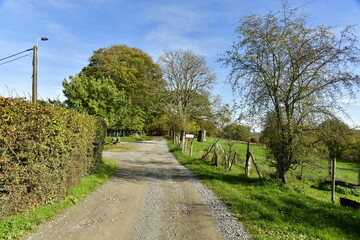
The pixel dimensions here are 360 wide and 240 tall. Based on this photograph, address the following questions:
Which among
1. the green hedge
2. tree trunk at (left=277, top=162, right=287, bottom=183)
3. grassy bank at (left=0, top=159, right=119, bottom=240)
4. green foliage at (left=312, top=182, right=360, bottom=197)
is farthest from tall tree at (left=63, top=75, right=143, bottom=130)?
green foliage at (left=312, top=182, right=360, bottom=197)

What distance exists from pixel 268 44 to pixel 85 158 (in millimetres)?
8950

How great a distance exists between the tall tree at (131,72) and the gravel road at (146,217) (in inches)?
916

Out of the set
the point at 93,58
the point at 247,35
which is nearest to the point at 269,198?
the point at 247,35

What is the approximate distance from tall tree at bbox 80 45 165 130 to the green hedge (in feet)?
77.5

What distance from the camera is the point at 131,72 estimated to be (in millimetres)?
34344

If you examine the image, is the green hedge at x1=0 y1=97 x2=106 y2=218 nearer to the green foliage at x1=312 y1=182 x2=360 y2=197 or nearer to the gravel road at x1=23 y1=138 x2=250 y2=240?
the gravel road at x1=23 y1=138 x2=250 y2=240

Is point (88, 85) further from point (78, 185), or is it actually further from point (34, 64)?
point (78, 185)

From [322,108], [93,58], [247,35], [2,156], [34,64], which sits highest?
[93,58]

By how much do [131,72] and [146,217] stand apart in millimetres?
31889

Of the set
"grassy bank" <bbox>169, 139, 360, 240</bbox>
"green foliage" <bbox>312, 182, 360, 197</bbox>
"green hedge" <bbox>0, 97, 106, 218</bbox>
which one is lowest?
"green foliage" <bbox>312, 182, 360, 197</bbox>

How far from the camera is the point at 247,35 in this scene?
9.40m

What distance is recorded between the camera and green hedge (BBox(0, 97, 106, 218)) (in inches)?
163

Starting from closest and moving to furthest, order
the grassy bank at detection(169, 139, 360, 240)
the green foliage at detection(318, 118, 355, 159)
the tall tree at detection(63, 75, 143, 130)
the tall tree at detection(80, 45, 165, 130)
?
the grassy bank at detection(169, 139, 360, 240) → the green foliage at detection(318, 118, 355, 159) → the tall tree at detection(63, 75, 143, 130) → the tall tree at detection(80, 45, 165, 130)

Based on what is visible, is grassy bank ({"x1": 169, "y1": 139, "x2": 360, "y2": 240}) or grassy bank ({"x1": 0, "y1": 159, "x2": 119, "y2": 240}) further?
grassy bank ({"x1": 169, "y1": 139, "x2": 360, "y2": 240})
